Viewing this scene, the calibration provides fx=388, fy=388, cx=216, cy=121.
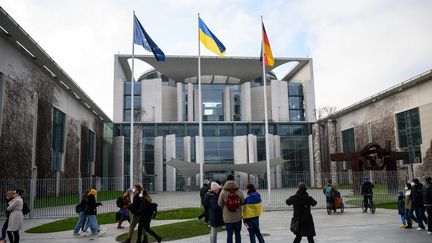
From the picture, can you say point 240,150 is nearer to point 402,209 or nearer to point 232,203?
point 402,209

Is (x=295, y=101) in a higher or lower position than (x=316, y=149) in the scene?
higher

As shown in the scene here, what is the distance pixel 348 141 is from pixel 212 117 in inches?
774

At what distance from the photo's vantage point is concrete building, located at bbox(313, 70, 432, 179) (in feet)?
116

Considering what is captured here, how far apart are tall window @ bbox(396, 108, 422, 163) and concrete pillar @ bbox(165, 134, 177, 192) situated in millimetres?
24821

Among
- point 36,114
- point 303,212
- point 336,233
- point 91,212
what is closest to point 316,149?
point 36,114

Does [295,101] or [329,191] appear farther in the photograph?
[295,101]

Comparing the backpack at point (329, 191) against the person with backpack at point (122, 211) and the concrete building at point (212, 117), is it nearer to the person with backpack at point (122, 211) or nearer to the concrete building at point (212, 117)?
the person with backpack at point (122, 211)

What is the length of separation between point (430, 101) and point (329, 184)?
76.8 ft

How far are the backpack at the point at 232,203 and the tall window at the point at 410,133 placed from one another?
34.2 metres

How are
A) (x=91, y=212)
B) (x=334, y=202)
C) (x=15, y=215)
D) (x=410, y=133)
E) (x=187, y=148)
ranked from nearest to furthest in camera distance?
(x=15, y=215) → (x=91, y=212) → (x=334, y=202) → (x=410, y=133) → (x=187, y=148)

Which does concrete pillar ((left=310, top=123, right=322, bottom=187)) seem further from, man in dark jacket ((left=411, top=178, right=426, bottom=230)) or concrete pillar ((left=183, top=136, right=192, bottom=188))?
man in dark jacket ((left=411, top=178, right=426, bottom=230))

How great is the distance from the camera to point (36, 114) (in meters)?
27.0

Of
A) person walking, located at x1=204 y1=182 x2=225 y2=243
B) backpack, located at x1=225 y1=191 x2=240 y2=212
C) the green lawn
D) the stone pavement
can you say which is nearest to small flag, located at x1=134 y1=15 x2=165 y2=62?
the green lawn

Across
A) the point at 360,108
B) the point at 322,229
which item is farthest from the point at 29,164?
the point at 360,108
